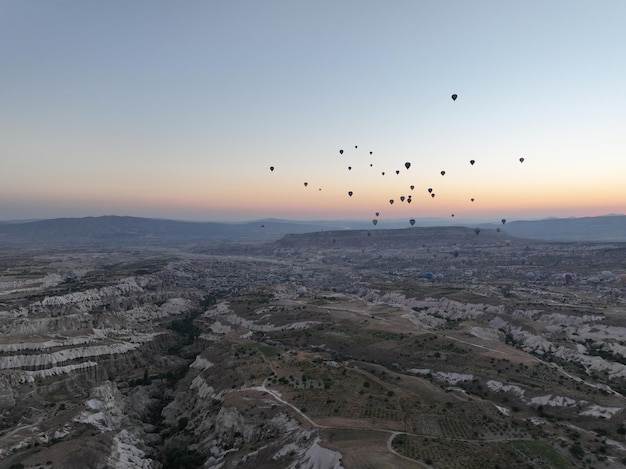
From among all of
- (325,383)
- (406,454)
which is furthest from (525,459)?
(325,383)

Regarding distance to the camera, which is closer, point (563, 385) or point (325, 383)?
point (325, 383)

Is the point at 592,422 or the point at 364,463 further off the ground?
the point at 364,463

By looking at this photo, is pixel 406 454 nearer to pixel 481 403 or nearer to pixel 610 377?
pixel 481 403

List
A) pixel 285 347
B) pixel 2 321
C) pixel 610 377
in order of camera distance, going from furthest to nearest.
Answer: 1. pixel 2 321
2. pixel 285 347
3. pixel 610 377

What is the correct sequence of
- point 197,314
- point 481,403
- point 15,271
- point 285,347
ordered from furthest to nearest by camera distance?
point 15,271
point 197,314
point 285,347
point 481,403

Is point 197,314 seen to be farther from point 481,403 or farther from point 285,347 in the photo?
point 481,403

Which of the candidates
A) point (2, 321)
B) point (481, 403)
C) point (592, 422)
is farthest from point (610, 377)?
point (2, 321)

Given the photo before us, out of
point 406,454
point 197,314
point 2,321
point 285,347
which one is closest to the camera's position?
point 406,454

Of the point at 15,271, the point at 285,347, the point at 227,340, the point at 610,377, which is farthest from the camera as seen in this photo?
the point at 15,271

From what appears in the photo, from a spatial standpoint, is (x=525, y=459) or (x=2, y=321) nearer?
(x=525, y=459)
